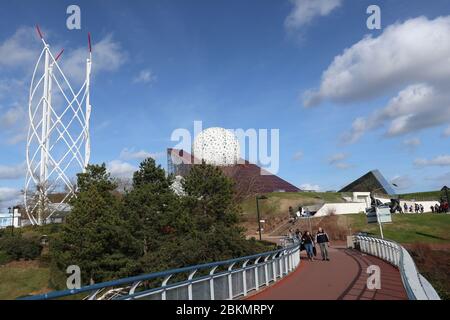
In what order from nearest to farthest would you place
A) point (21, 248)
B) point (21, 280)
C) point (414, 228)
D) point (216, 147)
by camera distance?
point (21, 280) → point (21, 248) → point (414, 228) → point (216, 147)

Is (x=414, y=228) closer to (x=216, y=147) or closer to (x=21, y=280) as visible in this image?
(x=21, y=280)

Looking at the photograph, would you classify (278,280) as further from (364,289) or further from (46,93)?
(46,93)

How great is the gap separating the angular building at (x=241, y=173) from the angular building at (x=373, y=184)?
22.0 meters

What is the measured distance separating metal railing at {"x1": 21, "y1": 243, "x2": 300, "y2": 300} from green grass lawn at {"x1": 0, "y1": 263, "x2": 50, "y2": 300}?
18.1m

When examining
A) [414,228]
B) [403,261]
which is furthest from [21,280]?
[414,228]

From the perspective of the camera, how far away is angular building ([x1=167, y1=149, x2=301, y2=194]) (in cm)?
6675

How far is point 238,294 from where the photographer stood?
35.6 ft

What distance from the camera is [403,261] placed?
11.3 metres

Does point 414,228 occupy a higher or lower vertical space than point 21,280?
higher

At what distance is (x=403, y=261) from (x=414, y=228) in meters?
37.4

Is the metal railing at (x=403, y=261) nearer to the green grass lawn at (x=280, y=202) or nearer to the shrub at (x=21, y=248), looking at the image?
the shrub at (x=21, y=248)

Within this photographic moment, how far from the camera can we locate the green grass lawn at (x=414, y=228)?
41.1m
